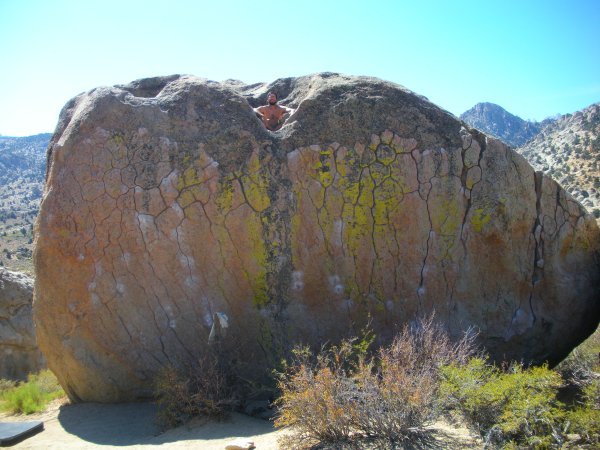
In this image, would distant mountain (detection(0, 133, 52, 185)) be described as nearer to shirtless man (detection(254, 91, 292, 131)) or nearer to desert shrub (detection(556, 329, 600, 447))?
shirtless man (detection(254, 91, 292, 131))

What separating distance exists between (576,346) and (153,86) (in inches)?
196

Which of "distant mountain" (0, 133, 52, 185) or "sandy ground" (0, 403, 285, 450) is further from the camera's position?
"distant mountain" (0, 133, 52, 185)

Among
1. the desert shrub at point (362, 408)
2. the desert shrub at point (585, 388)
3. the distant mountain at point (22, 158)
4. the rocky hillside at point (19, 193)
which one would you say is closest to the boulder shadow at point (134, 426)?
the desert shrub at point (362, 408)

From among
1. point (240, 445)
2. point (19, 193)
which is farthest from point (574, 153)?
point (19, 193)

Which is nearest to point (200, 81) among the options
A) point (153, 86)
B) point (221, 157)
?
point (153, 86)

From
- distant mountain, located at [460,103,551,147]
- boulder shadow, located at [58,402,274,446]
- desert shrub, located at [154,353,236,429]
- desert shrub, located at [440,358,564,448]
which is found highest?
distant mountain, located at [460,103,551,147]

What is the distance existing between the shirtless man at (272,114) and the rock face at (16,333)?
672cm

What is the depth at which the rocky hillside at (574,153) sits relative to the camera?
2383cm

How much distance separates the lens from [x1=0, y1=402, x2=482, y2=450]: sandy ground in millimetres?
3758

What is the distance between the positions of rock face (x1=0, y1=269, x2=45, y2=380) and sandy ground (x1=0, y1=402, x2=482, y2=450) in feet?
16.0

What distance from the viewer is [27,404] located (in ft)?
18.2

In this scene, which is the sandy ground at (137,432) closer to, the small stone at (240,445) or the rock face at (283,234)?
the small stone at (240,445)

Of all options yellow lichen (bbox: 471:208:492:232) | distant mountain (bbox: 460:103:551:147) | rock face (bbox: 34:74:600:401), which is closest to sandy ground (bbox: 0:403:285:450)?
rock face (bbox: 34:74:600:401)

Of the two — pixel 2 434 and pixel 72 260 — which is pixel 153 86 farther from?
pixel 2 434
